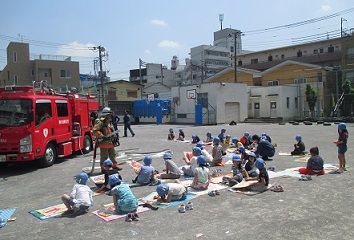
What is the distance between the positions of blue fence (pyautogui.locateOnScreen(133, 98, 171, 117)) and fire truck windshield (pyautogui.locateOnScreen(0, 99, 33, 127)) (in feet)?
93.7

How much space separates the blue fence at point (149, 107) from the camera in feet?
129

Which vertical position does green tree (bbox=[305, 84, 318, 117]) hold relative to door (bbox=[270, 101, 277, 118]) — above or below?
above

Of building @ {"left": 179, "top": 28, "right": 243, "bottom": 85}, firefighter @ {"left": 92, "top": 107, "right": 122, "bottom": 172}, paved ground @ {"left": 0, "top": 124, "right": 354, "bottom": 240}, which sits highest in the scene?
building @ {"left": 179, "top": 28, "right": 243, "bottom": 85}

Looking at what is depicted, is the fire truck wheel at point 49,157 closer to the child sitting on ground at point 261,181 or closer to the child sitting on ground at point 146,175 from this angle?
the child sitting on ground at point 146,175

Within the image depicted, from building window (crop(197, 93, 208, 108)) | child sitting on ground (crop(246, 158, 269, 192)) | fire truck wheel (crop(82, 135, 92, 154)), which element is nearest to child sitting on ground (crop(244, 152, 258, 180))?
child sitting on ground (crop(246, 158, 269, 192))

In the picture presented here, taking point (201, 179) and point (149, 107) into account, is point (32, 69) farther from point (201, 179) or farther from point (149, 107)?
point (201, 179)

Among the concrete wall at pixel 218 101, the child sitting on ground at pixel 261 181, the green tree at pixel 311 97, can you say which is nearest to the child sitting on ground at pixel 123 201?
the child sitting on ground at pixel 261 181

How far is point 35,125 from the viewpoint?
1030 centimetres

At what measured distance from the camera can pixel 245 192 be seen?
281 inches

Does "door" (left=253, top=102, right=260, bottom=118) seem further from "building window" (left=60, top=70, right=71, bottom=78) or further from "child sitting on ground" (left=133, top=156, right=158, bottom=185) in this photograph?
"child sitting on ground" (left=133, top=156, right=158, bottom=185)

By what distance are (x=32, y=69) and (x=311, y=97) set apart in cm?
4079

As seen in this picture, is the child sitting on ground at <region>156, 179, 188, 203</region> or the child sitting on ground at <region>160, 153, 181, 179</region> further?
the child sitting on ground at <region>160, 153, 181, 179</region>

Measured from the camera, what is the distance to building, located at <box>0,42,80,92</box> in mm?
47156

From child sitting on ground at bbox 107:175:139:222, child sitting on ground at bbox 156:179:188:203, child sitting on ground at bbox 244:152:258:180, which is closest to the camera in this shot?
child sitting on ground at bbox 107:175:139:222
